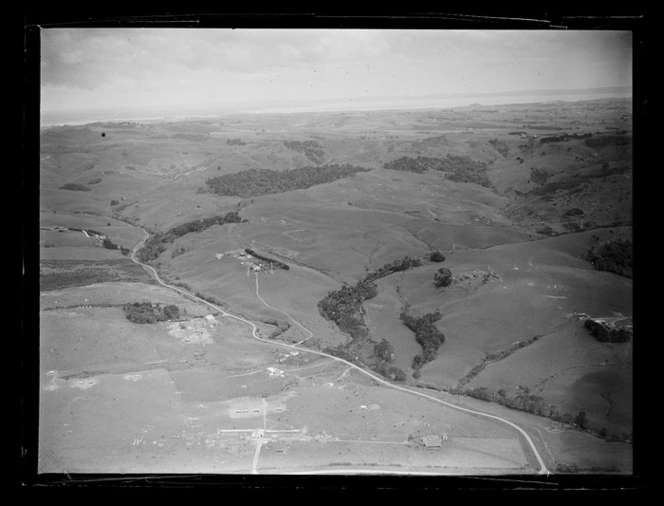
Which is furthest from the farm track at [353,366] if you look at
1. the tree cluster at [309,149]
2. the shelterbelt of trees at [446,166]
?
the shelterbelt of trees at [446,166]

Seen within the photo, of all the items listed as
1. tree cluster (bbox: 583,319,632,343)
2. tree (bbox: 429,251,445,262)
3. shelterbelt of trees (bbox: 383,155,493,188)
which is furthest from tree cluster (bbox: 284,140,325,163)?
tree cluster (bbox: 583,319,632,343)

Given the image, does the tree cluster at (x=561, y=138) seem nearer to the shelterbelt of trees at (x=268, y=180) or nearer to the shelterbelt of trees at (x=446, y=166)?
the shelterbelt of trees at (x=446, y=166)

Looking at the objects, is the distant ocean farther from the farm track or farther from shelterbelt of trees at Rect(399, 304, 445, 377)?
shelterbelt of trees at Rect(399, 304, 445, 377)

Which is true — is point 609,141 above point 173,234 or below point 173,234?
above

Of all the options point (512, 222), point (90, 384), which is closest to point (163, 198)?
→ point (90, 384)

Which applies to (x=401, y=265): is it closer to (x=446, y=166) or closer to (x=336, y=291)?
(x=336, y=291)

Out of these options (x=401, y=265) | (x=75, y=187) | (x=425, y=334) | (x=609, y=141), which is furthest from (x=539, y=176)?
(x=75, y=187)

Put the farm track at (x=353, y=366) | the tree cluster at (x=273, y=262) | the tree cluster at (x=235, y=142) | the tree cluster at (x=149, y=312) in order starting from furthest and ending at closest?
the tree cluster at (x=235, y=142) → the tree cluster at (x=273, y=262) → the tree cluster at (x=149, y=312) → the farm track at (x=353, y=366)
